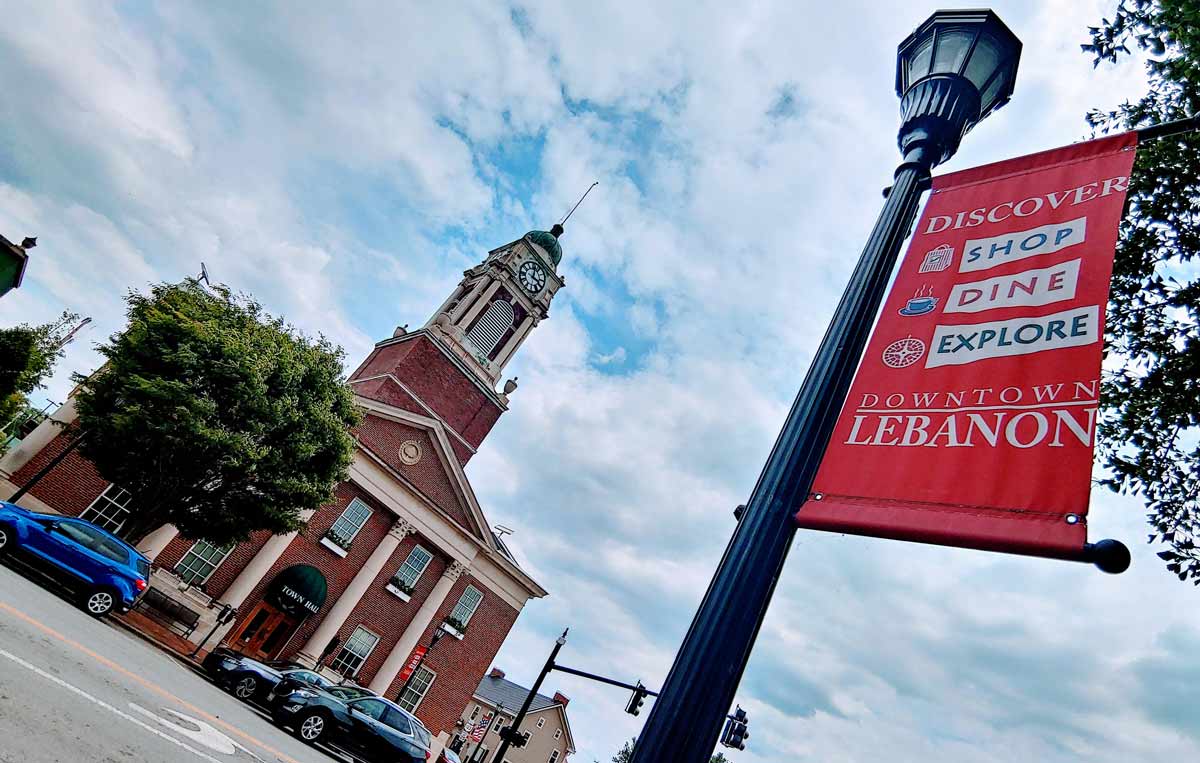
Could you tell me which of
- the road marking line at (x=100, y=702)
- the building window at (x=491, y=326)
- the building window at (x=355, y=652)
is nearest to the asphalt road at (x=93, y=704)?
the road marking line at (x=100, y=702)

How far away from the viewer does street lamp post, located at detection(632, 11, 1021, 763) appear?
228cm

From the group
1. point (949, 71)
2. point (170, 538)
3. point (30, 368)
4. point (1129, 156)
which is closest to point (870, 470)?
point (1129, 156)

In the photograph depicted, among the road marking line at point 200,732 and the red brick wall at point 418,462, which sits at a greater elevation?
the red brick wall at point 418,462

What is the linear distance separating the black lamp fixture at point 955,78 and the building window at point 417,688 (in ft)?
96.6

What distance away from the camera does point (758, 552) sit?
8.40 ft

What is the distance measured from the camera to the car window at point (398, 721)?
13742 mm

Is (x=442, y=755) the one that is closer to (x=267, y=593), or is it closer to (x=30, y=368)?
(x=267, y=593)

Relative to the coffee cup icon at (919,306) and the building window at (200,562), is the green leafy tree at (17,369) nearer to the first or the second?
the building window at (200,562)

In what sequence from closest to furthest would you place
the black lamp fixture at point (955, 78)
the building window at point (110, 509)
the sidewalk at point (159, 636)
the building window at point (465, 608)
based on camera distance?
1. the black lamp fixture at point (955, 78)
2. the sidewalk at point (159, 636)
3. the building window at point (110, 509)
4. the building window at point (465, 608)

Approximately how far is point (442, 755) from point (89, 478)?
16.0 metres

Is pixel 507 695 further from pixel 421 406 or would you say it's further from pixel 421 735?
pixel 421 735

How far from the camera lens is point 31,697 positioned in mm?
5316

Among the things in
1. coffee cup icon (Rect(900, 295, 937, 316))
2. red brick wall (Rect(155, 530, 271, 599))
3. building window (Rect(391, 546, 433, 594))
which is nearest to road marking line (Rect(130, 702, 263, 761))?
coffee cup icon (Rect(900, 295, 937, 316))

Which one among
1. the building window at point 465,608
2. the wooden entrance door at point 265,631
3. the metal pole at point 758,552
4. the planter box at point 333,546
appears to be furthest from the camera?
the building window at point 465,608
